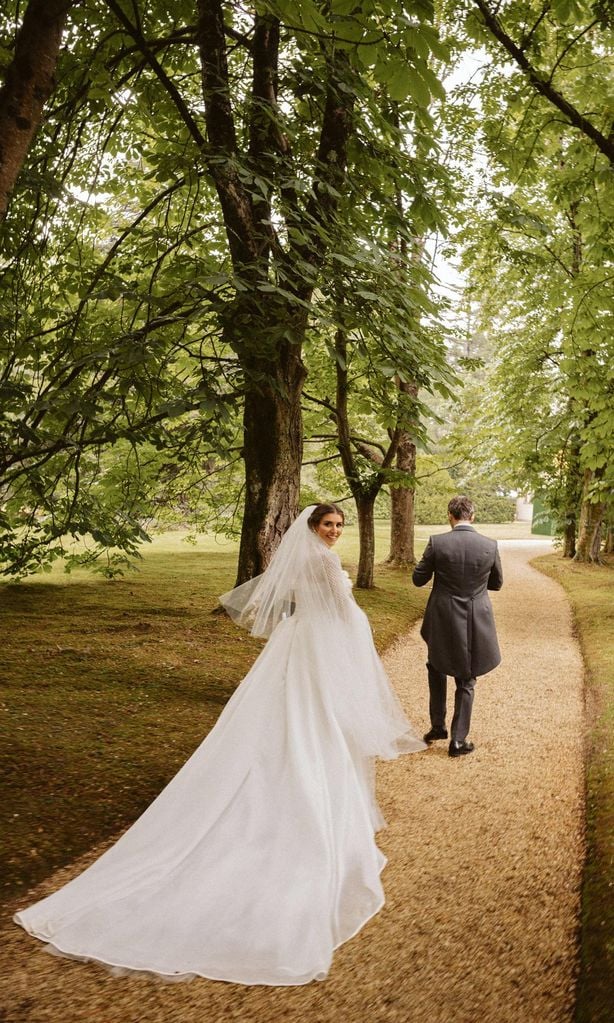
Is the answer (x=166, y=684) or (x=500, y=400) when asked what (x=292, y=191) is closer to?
(x=166, y=684)

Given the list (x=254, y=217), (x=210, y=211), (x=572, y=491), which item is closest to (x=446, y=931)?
(x=254, y=217)

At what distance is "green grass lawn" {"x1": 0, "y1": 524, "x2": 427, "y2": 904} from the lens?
186 inches

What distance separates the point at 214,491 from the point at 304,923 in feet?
39.7

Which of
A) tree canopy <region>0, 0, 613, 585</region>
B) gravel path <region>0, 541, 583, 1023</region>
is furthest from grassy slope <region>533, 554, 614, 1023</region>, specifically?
tree canopy <region>0, 0, 613, 585</region>

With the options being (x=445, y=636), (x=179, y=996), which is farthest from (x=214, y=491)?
(x=179, y=996)

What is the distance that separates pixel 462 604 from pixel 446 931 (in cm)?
316

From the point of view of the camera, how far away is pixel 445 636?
6375mm

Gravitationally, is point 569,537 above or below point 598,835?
above

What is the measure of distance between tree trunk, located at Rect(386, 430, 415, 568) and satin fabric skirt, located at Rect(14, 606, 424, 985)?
43.7ft

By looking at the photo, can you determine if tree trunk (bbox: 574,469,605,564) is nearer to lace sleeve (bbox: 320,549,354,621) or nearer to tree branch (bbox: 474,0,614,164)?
tree branch (bbox: 474,0,614,164)

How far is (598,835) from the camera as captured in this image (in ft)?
15.4

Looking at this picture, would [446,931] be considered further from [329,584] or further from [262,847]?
[329,584]

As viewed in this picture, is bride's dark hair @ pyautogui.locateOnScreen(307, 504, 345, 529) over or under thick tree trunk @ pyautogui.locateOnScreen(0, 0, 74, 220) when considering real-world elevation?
under

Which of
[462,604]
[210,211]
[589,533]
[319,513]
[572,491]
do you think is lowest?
[462,604]
